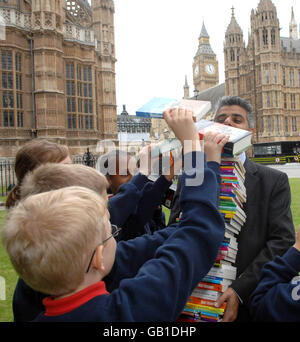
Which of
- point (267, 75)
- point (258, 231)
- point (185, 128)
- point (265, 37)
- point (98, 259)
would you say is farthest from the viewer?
point (267, 75)

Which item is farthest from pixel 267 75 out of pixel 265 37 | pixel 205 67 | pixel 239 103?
pixel 239 103

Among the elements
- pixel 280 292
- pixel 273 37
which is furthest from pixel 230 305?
pixel 273 37

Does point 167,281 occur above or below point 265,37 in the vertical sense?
below

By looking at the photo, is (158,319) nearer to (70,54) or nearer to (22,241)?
(22,241)

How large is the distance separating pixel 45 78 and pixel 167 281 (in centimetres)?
1840

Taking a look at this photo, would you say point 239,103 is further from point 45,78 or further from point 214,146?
point 45,78

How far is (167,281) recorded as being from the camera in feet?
3.59

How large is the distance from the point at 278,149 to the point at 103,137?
3065 cm

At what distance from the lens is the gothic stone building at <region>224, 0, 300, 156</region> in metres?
49.3

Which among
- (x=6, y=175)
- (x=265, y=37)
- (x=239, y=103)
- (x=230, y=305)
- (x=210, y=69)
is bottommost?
(x=230, y=305)

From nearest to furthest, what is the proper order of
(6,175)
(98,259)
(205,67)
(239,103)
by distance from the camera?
1. (98,259)
2. (239,103)
3. (6,175)
4. (205,67)

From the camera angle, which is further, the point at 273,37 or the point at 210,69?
the point at 210,69

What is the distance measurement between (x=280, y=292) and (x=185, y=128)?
0.90 metres

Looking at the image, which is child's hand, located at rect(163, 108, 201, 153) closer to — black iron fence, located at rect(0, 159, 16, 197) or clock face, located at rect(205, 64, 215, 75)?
black iron fence, located at rect(0, 159, 16, 197)
